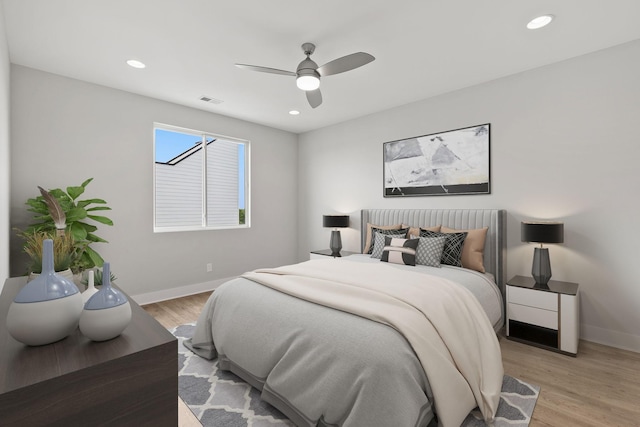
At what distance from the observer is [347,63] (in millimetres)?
2457

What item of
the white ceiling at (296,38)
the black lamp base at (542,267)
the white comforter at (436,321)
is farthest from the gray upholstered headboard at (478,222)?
the white ceiling at (296,38)

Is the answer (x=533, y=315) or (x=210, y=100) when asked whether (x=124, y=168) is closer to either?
(x=210, y=100)

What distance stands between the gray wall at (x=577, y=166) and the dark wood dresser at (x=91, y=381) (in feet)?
11.6

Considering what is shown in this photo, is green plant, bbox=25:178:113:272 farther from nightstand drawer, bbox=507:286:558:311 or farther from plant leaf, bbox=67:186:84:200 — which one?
nightstand drawer, bbox=507:286:558:311

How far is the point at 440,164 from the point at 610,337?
236 cm

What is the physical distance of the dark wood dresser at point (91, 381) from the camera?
698mm

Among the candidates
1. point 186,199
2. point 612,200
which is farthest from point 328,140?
point 612,200

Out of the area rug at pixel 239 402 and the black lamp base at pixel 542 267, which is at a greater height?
the black lamp base at pixel 542 267

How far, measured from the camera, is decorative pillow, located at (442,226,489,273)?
10.4 feet

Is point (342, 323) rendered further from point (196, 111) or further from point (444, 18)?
point (196, 111)

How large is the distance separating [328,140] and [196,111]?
2.13m

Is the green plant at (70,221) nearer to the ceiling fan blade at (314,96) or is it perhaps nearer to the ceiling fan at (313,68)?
the ceiling fan at (313,68)

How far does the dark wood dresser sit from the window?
3.53m

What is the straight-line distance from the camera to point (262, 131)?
5.24 metres
